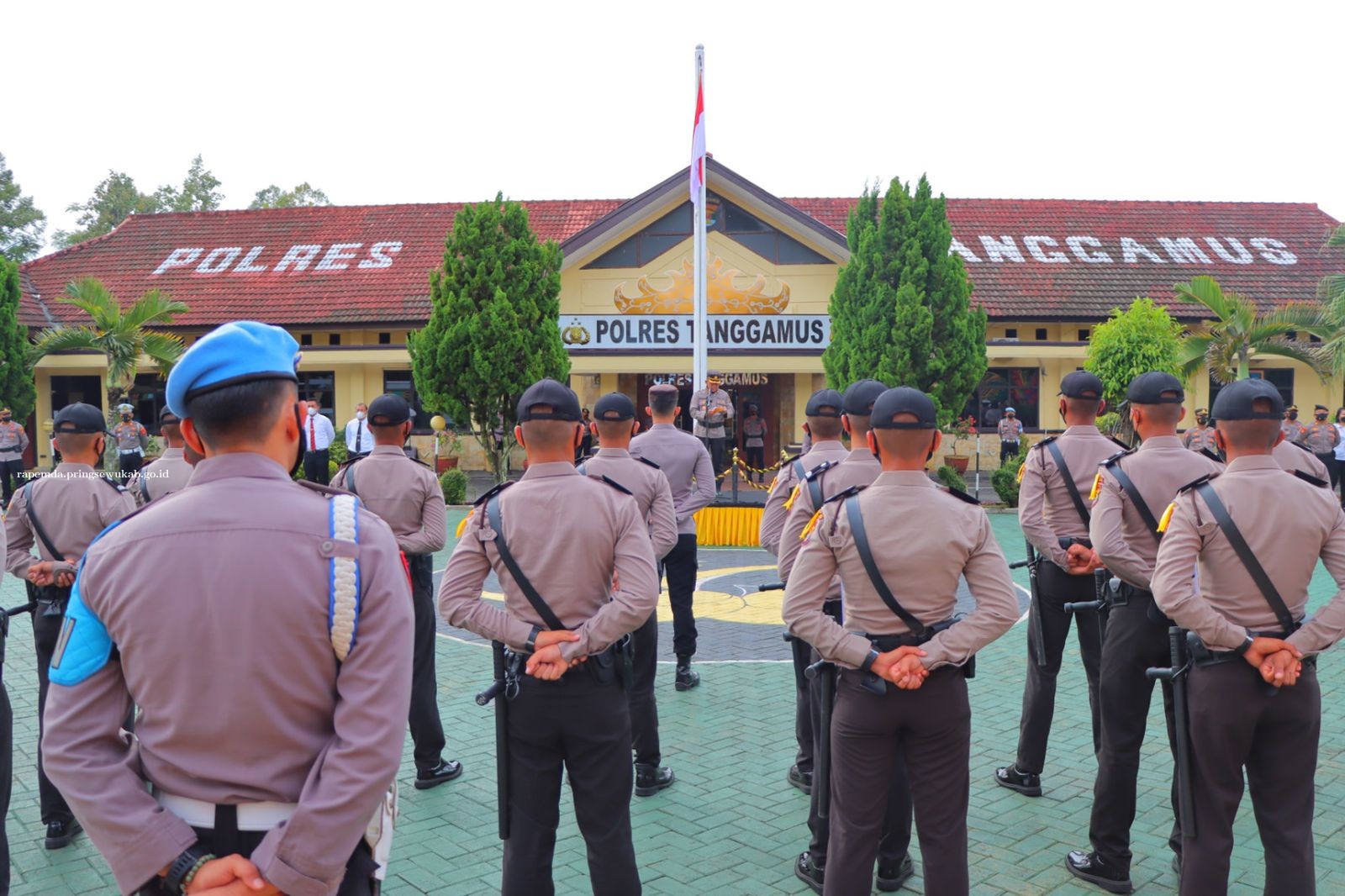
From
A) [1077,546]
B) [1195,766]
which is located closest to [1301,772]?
[1195,766]

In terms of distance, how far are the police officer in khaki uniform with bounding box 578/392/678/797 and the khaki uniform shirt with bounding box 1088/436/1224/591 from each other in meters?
2.23

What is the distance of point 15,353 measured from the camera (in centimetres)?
2227

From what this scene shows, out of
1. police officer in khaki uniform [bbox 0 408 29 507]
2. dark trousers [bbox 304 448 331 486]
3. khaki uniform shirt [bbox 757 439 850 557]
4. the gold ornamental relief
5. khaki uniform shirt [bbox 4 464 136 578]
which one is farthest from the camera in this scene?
the gold ornamental relief

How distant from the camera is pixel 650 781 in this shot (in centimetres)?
580

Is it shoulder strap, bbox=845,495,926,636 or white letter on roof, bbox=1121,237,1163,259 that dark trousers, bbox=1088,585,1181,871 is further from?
white letter on roof, bbox=1121,237,1163,259

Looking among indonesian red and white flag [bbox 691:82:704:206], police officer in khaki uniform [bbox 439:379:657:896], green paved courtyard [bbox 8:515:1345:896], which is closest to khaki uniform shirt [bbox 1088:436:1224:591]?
green paved courtyard [bbox 8:515:1345:896]

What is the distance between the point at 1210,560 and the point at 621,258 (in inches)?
822

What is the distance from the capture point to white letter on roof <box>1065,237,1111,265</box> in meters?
26.7

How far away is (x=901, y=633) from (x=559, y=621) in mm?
1265

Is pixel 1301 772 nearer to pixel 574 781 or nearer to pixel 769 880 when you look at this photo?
pixel 769 880

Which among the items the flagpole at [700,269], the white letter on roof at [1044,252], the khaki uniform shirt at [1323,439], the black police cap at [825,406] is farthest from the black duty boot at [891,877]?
the white letter on roof at [1044,252]

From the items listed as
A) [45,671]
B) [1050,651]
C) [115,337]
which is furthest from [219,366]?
[115,337]

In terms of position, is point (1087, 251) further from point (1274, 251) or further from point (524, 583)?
point (524, 583)

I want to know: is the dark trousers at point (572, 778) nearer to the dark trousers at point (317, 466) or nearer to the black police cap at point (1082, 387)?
the black police cap at point (1082, 387)
